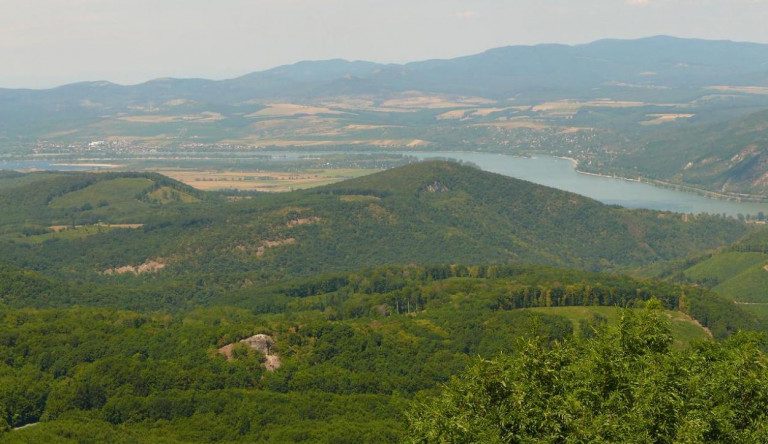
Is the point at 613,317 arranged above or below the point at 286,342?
below

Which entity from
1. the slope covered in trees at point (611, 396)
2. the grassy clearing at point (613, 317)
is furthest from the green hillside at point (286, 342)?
the slope covered in trees at point (611, 396)

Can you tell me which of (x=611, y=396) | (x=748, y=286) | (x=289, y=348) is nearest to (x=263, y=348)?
(x=289, y=348)

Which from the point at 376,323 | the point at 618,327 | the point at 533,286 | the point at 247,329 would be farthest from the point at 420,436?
the point at 533,286

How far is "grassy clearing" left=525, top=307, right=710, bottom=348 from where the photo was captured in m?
132

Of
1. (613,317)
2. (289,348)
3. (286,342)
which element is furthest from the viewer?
(613,317)

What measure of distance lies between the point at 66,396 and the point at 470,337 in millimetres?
61614

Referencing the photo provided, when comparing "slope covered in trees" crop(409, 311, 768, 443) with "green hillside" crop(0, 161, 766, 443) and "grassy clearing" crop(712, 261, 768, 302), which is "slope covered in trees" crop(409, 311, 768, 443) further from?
"grassy clearing" crop(712, 261, 768, 302)

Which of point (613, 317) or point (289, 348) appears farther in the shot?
point (613, 317)

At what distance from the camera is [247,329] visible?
4574 inches

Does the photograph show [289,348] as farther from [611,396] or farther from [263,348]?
[611,396]

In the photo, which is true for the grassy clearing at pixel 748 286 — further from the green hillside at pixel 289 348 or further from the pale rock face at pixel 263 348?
the pale rock face at pixel 263 348

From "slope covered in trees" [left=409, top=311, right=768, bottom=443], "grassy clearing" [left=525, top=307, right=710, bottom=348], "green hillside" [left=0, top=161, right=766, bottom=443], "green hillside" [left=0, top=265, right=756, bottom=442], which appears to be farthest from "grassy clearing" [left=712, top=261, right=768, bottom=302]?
"slope covered in trees" [left=409, top=311, right=768, bottom=443]

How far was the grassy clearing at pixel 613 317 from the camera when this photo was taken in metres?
132

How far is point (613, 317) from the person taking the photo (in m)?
133
